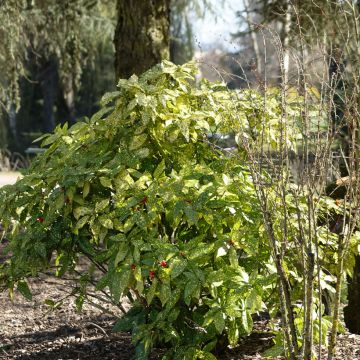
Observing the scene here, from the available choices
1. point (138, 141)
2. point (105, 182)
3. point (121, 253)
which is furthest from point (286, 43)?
point (121, 253)

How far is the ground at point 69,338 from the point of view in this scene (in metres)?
3.61

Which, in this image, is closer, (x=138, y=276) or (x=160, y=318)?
(x=138, y=276)

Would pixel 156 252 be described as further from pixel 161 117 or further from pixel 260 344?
pixel 260 344

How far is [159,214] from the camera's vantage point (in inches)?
115

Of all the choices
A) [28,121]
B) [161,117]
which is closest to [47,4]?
[161,117]

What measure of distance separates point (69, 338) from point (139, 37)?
265cm

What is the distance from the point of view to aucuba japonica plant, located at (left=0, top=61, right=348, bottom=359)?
2.73m

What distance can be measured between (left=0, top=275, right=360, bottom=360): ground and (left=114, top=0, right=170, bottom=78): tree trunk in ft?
6.66

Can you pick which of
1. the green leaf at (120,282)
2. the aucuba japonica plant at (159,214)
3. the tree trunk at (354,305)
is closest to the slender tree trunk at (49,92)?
the tree trunk at (354,305)

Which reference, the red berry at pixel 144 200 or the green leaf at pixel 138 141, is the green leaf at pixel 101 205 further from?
the green leaf at pixel 138 141

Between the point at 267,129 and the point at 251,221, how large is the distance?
0.65 metres

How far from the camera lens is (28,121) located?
2691 cm

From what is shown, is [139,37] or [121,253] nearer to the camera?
[121,253]

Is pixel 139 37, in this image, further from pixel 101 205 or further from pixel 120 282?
pixel 120 282
